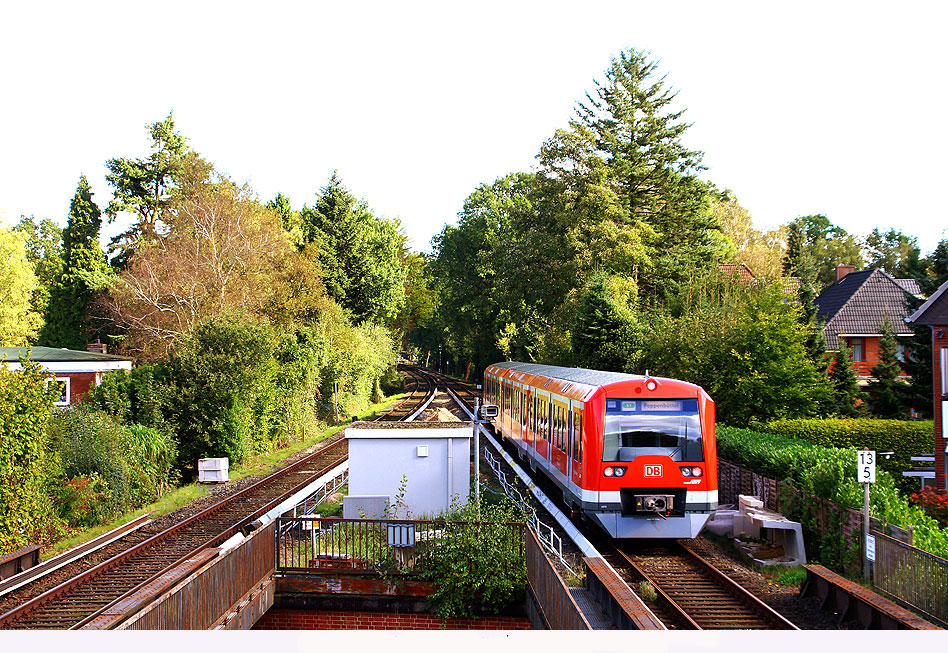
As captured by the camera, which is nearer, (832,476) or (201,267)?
(832,476)

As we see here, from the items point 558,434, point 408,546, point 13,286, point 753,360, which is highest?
point 13,286

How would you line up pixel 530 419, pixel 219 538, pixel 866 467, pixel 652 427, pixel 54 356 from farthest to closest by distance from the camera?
pixel 54 356, pixel 530 419, pixel 219 538, pixel 652 427, pixel 866 467

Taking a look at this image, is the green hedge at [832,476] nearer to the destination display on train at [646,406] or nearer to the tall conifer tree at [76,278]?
the destination display on train at [646,406]

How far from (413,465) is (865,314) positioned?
27.4 metres

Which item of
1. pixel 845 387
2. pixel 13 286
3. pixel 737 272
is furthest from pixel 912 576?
pixel 13 286

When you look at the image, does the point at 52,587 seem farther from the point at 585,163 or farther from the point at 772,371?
the point at 585,163

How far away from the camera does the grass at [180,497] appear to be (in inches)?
541

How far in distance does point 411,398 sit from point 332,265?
10.5 meters

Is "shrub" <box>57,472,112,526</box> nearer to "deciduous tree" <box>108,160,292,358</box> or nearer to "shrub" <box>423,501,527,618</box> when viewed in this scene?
"shrub" <box>423,501,527,618</box>

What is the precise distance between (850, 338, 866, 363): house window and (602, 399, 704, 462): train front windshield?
25583mm

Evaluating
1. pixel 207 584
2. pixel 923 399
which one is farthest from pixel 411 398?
pixel 207 584

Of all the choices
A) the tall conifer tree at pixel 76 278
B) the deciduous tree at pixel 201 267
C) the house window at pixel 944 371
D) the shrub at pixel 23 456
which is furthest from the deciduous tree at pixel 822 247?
the shrub at pixel 23 456

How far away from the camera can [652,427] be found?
12.1m

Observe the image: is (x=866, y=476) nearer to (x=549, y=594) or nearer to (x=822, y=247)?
(x=549, y=594)
